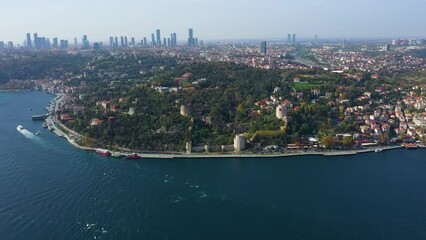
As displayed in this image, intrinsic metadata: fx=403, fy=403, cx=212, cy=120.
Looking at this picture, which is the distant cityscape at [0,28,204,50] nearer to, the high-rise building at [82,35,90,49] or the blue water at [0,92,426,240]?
the high-rise building at [82,35,90,49]

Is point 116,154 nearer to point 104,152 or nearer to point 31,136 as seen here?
point 104,152

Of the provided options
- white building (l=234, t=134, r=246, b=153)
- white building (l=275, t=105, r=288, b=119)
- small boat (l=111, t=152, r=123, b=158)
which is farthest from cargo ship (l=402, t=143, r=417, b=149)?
small boat (l=111, t=152, r=123, b=158)

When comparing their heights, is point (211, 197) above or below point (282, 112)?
below

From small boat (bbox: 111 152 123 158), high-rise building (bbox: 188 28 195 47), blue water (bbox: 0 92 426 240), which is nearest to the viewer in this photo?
blue water (bbox: 0 92 426 240)

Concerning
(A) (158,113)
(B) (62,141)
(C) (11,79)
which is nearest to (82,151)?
(B) (62,141)

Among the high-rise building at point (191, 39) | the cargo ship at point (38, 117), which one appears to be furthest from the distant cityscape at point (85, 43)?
the cargo ship at point (38, 117)

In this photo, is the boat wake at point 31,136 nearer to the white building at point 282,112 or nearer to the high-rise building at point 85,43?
the white building at point 282,112

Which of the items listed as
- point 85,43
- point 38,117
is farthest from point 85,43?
point 38,117

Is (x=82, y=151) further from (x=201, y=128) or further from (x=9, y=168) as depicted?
(x=201, y=128)
